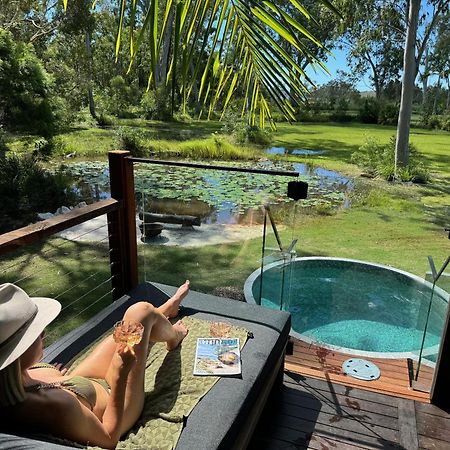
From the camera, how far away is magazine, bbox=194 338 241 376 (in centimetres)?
178

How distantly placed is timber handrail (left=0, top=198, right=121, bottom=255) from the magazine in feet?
2.88

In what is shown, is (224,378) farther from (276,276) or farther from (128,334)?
(276,276)

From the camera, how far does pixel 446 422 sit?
202cm

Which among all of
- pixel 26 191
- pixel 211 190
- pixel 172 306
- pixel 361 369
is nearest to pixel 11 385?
pixel 172 306

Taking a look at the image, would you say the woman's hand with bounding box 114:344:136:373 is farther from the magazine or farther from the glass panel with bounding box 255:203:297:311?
the glass panel with bounding box 255:203:297:311

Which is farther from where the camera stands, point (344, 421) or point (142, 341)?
point (344, 421)

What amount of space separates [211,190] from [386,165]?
189 inches

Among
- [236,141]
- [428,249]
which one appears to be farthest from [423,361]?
[236,141]

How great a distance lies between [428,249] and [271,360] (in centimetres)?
471

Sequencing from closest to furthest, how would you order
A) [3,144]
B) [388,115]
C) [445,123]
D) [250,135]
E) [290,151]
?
[3,144] → [290,151] → [250,135] → [445,123] → [388,115]

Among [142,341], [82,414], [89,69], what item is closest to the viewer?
[82,414]

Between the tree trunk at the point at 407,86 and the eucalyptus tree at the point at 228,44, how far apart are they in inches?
374

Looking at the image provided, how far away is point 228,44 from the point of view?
3.66 ft

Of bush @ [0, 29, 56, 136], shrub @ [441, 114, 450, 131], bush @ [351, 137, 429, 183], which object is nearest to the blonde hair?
bush @ [0, 29, 56, 136]
